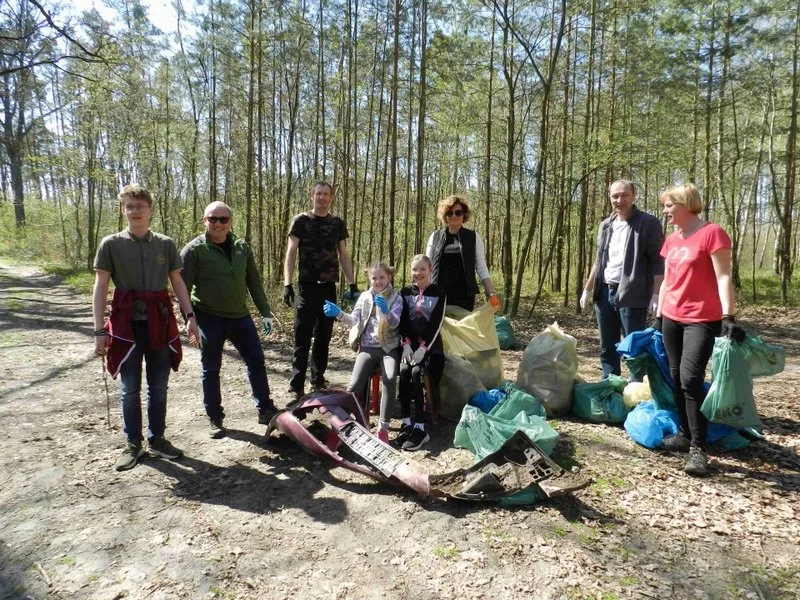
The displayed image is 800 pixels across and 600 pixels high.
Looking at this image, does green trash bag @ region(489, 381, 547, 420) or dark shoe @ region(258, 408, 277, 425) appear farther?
dark shoe @ region(258, 408, 277, 425)

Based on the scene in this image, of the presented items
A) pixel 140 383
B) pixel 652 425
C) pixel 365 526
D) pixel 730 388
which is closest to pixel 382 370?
pixel 365 526

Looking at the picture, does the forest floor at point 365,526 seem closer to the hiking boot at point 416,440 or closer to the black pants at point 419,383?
the hiking boot at point 416,440

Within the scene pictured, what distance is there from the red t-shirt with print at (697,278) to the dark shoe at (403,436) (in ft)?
6.53

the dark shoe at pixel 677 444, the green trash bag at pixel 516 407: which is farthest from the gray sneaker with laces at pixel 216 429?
the dark shoe at pixel 677 444

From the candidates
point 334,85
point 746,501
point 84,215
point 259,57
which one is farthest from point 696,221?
point 84,215


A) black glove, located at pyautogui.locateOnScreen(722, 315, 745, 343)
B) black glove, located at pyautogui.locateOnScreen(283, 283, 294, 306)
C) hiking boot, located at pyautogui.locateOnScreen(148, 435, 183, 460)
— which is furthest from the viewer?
black glove, located at pyautogui.locateOnScreen(283, 283, 294, 306)

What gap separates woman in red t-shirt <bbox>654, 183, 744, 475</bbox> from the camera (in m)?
2.71

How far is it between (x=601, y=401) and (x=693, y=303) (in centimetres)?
126

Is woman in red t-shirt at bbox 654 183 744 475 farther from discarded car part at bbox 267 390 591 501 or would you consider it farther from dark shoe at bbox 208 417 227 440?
dark shoe at bbox 208 417 227 440

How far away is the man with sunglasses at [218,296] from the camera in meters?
3.36

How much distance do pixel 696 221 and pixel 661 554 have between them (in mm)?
2008

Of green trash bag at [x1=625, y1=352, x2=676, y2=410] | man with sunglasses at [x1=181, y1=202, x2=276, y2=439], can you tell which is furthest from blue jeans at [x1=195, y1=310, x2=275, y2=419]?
green trash bag at [x1=625, y1=352, x2=676, y2=410]

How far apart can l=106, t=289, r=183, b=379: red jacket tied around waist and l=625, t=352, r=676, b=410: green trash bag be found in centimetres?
328

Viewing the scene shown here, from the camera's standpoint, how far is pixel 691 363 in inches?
112
